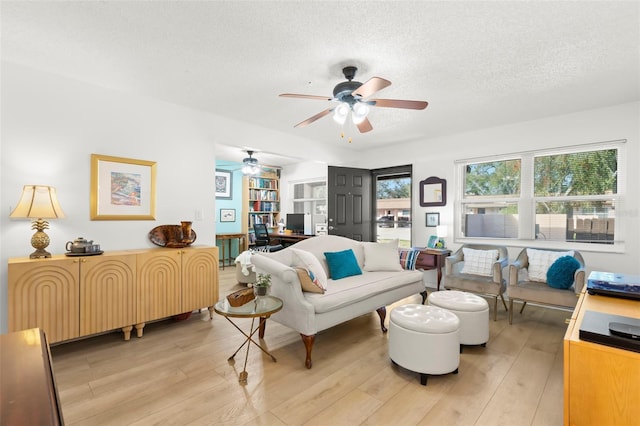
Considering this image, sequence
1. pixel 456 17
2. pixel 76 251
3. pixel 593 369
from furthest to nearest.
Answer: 1. pixel 76 251
2. pixel 456 17
3. pixel 593 369

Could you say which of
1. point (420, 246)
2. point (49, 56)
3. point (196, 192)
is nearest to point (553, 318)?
point (420, 246)

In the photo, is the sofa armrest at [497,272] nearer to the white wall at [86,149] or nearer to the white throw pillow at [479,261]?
the white throw pillow at [479,261]

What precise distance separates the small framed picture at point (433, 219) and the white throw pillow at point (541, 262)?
1500 millimetres

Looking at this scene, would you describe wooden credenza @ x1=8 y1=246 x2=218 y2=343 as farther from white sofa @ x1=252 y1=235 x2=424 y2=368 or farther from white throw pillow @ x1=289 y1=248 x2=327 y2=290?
white throw pillow @ x1=289 y1=248 x2=327 y2=290

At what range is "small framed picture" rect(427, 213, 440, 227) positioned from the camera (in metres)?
4.98

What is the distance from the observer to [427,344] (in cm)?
218

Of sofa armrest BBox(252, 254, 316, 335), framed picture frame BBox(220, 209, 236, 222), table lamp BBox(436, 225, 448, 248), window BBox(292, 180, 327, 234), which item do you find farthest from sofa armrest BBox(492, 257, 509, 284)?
framed picture frame BBox(220, 209, 236, 222)

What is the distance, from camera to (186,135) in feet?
12.1

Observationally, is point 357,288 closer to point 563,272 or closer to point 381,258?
point 381,258

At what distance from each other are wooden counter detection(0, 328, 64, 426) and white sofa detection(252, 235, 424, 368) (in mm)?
1723

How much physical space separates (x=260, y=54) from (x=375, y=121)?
2106 mm

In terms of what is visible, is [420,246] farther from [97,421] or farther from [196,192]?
[97,421]

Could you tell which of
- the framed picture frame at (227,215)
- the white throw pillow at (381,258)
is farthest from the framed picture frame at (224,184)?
the white throw pillow at (381,258)

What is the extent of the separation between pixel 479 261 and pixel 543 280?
690 millimetres
